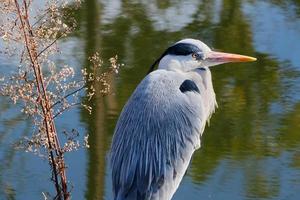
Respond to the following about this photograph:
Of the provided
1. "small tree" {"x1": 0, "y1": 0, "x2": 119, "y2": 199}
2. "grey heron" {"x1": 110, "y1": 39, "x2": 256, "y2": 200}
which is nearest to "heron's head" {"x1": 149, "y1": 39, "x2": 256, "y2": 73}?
"grey heron" {"x1": 110, "y1": 39, "x2": 256, "y2": 200}

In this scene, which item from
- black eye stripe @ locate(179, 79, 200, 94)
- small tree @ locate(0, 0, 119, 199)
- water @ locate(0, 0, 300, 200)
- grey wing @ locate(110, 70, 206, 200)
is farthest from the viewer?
water @ locate(0, 0, 300, 200)

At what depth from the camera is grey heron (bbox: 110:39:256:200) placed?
70.7 inches

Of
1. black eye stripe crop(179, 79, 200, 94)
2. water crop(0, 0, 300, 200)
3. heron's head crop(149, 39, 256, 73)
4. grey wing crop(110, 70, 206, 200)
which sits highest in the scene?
heron's head crop(149, 39, 256, 73)

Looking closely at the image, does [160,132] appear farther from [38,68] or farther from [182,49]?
[38,68]

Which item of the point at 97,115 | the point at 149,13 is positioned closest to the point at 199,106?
the point at 97,115

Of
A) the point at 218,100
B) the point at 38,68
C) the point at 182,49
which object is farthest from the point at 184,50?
the point at 218,100

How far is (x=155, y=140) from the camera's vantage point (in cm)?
180

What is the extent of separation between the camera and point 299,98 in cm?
397

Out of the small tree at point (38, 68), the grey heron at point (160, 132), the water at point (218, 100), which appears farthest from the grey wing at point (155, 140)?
the water at point (218, 100)

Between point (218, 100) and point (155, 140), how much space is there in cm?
217

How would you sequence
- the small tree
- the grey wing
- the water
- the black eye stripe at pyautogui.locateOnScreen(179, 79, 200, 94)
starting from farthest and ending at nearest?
the water < the small tree < the black eye stripe at pyautogui.locateOnScreen(179, 79, 200, 94) < the grey wing

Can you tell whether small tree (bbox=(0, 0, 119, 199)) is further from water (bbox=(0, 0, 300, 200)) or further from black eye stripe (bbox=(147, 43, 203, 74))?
water (bbox=(0, 0, 300, 200))

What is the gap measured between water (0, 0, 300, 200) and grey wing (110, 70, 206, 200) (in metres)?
1.24

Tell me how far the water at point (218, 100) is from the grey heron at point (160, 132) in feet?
4.01
